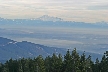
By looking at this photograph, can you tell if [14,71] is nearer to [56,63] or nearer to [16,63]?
[16,63]

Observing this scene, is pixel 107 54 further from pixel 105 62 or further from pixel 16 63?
pixel 16 63

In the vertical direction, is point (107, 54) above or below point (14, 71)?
above

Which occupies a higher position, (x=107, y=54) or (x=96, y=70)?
(x=107, y=54)

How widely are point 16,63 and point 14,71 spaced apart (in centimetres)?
206

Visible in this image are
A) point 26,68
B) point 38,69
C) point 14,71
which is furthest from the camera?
point 14,71

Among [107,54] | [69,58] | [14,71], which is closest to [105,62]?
[107,54]

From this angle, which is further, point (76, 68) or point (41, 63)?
point (41, 63)

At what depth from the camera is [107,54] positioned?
46.8 m

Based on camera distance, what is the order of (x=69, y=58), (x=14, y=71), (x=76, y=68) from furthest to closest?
(x=14, y=71)
(x=69, y=58)
(x=76, y=68)

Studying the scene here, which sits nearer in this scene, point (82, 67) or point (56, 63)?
point (82, 67)

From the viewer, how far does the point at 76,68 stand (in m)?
40.2

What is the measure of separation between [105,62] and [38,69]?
454 inches

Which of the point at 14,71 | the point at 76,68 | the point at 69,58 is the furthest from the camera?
the point at 14,71

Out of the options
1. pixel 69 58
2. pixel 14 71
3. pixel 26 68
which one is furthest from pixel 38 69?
pixel 14 71
